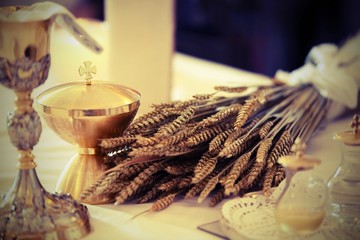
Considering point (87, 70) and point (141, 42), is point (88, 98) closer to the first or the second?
point (87, 70)

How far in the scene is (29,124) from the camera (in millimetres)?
627

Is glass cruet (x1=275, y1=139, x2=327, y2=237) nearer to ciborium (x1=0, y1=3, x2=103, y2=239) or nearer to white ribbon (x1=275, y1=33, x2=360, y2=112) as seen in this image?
ciborium (x1=0, y1=3, x2=103, y2=239)

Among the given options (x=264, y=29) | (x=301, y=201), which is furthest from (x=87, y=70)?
(x=264, y=29)

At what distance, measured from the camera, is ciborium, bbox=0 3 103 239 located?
597mm

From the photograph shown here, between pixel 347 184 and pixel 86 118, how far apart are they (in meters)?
0.36

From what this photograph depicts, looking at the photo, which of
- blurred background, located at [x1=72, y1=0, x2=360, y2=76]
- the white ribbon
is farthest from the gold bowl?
blurred background, located at [x1=72, y1=0, x2=360, y2=76]

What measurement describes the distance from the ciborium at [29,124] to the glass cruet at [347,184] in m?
0.33

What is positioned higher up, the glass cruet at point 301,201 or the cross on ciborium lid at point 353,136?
the cross on ciborium lid at point 353,136

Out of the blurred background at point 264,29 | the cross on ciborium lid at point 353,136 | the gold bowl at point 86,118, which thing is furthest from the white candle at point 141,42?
the blurred background at point 264,29

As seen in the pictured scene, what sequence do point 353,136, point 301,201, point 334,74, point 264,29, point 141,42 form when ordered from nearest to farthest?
point 301,201
point 353,136
point 334,74
point 141,42
point 264,29

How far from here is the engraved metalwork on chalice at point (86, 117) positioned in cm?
74

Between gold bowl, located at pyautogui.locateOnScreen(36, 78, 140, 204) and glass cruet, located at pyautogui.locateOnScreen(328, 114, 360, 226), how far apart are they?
0.29 metres

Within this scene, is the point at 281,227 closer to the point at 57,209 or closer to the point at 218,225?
the point at 218,225

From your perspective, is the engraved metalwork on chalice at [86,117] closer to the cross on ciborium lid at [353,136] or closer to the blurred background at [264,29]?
the cross on ciborium lid at [353,136]
